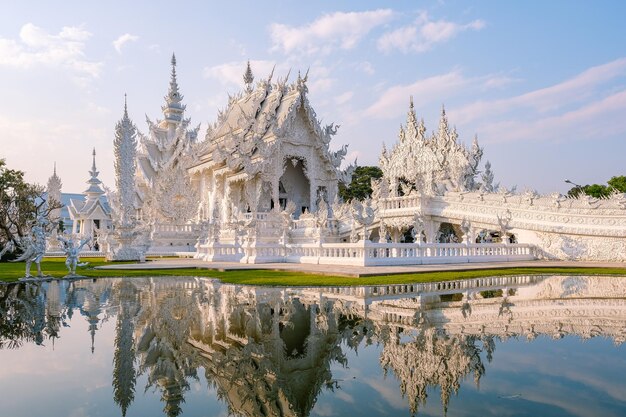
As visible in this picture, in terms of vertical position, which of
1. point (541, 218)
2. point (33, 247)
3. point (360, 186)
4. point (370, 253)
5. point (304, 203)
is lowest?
point (370, 253)

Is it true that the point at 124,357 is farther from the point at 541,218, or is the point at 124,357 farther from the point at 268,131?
the point at 268,131

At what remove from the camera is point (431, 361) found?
4340mm

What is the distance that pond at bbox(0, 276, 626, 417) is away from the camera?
3.49 m

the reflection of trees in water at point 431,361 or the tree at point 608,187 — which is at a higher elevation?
the tree at point 608,187

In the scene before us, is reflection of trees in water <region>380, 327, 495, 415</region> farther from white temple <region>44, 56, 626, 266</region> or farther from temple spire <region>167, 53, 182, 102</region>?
temple spire <region>167, 53, 182, 102</region>

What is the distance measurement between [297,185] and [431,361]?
87.5ft

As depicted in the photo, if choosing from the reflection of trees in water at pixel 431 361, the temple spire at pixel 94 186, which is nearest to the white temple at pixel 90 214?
the temple spire at pixel 94 186

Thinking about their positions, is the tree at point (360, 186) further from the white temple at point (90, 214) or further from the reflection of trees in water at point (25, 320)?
the reflection of trees in water at point (25, 320)

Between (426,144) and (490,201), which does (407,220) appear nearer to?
(490,201)

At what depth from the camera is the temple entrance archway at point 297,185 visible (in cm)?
3033

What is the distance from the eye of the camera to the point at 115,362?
14.9ft

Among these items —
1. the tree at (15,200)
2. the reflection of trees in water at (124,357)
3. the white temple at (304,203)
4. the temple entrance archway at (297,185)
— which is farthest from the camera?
the temple entrance archway at (297,185)

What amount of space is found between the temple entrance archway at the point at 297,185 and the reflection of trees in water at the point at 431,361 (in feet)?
81.9

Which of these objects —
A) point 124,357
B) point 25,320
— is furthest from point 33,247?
point 124,357
